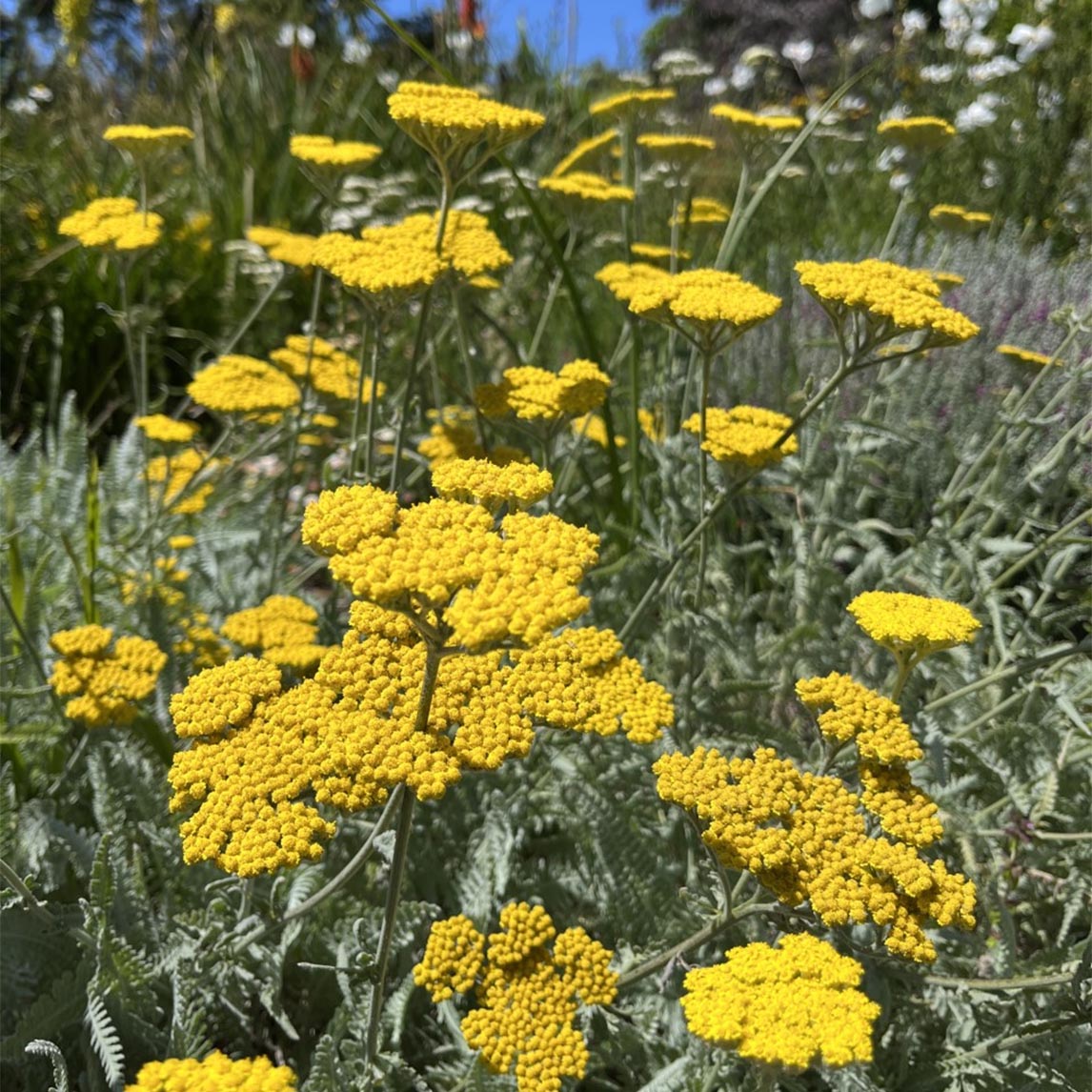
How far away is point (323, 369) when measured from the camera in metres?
2.31

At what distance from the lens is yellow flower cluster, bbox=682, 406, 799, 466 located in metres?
1.59

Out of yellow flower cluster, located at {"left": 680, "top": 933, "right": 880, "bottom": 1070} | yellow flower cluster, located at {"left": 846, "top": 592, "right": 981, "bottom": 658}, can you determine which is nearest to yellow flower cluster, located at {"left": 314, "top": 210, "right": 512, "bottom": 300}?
yellow flower cluster, located at {"left": 846, "top": 592, "right": 981, "bottom": 658}

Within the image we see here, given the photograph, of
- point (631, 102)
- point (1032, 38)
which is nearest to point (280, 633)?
point (631, 102)

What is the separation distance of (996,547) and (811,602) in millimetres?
408

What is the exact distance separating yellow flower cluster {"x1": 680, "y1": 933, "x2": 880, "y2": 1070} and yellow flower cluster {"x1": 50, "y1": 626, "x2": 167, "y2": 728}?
42.3 inches

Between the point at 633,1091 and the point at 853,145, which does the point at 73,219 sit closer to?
the point at 633,1091

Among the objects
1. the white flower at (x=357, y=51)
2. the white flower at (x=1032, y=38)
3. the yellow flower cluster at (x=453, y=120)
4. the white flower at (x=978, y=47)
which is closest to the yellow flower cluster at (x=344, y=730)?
the yellow flower cluster at (x=453, y=120)

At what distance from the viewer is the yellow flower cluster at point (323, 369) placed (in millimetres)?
2234

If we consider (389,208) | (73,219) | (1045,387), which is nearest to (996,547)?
(1045,387)

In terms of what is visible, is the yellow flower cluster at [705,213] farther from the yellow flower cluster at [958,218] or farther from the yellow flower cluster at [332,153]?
the yellow flower cluster at [332,153]

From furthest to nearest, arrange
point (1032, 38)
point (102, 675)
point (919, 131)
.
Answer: point (1032, 38) < point (919, 131) < point (102, 675)

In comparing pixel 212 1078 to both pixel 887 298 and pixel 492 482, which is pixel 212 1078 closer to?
pixel 492 482

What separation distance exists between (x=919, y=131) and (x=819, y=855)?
1933mm

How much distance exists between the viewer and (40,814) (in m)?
1.66
